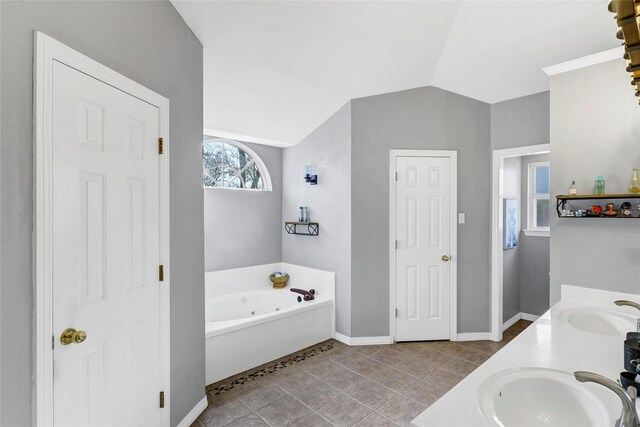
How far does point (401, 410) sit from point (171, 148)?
2318mm

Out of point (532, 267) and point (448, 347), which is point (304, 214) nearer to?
point (448, 347)

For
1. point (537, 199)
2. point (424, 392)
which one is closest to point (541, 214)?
point (537, 199)

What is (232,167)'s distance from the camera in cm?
409

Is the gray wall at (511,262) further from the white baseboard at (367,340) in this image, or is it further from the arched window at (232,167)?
the arched window at (232,167)

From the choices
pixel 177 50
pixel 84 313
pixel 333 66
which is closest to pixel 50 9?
pixel 177 50

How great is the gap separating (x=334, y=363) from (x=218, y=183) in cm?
238

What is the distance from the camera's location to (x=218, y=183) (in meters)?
3.96

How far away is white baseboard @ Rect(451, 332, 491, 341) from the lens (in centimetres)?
352

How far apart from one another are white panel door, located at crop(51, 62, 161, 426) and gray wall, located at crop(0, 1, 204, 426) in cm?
11

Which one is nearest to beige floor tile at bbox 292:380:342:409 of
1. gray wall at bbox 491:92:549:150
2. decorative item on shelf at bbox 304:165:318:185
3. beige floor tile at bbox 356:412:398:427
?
beige floor tile at bbox 356:412:398:427

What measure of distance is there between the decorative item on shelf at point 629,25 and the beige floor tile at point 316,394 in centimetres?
252

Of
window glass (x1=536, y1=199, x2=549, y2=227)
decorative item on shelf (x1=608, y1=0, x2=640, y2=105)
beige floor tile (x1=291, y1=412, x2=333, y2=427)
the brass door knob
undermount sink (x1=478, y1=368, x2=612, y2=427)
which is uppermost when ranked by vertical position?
decorative item on shelf (x1=608, y1=0, x2=640, y2=105)

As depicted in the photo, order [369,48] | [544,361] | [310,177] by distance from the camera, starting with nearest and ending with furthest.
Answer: [544,361], [369,48], [310,177]

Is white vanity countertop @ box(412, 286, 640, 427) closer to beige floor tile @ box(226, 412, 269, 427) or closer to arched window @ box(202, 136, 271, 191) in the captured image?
beige floor tile @ box(226, 412, 269, 427)
